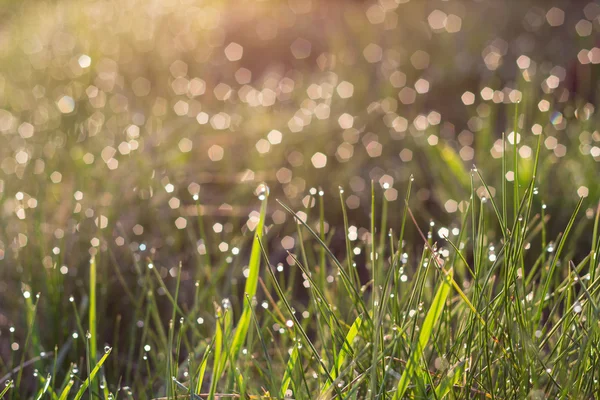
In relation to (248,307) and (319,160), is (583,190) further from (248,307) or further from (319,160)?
(248,307)

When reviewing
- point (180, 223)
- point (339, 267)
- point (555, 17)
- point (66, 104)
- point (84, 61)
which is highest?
point (555, 17)

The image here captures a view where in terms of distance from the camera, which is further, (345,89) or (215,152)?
(345,89)

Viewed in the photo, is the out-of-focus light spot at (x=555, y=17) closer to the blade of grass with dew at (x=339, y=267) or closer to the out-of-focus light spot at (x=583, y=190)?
the out-of-focus light spot at (x=583, y=190)

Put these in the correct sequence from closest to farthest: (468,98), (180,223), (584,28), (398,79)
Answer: (180,223) < (468,98) < (398,79) < (584,28)

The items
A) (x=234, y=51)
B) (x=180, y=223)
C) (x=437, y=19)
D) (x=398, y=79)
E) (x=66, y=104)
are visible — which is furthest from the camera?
(x=437, y=19)

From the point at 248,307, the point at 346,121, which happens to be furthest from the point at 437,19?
the point at 248,307

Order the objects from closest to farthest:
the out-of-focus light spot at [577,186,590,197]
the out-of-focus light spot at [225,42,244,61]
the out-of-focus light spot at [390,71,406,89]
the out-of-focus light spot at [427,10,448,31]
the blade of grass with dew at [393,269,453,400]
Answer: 1. the blade of grass with dew at [393,269,453,400]
2. the out-of-focus light spot at [577,186,590,197]
3. the out-of-focus light spot at [390,71,406,89]
4. the out-of-focus light spot at [225,42,244,61]
5. the out-of-focus light spot at [427,10,448,31]

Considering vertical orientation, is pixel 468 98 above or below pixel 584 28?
below

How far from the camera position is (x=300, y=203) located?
1.50m

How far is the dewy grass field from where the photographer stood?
0.74 m

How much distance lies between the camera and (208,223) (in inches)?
58.2

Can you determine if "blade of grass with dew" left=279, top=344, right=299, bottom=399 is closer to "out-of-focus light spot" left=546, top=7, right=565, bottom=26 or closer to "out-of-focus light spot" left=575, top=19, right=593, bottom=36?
"out-of-focus light spot" left=575, top=19, right=593, bottom=36

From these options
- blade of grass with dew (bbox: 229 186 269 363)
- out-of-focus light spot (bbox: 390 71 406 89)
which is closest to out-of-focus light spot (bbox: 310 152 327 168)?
out-of-focus light spot (bbox: 390 71 406 89)

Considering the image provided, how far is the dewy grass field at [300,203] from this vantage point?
0.74 m
